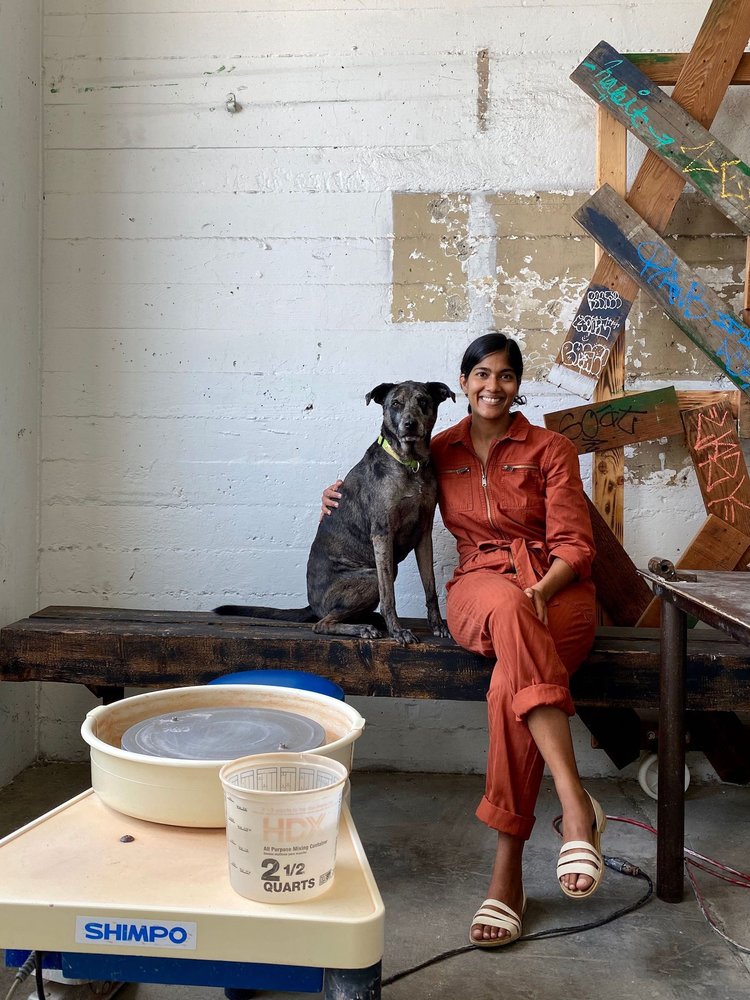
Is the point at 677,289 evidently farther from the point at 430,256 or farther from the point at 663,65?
the point at 430,256

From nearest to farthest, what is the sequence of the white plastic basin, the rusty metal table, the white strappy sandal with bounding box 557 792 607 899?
1. the white plastic basin
2. the white strappy sandal with bounding box 557 792 607 899
3. the rusty metal table

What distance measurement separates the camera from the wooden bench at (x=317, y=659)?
2648 mm

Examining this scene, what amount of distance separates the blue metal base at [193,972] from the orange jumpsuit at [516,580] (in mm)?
1214

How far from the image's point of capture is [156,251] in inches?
137

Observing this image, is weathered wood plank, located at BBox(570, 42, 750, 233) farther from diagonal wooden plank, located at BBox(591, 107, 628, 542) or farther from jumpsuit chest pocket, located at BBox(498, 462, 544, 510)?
jumpsuit chest pocket, located at BBox(498, 462, 544, 510)

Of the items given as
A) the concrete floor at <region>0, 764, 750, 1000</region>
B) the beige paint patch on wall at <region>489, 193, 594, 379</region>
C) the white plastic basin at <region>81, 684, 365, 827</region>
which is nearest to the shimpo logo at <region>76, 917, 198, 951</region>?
the white plastic basin at <region>81, 684, 365, 827</region>

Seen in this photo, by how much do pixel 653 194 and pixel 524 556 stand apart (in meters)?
1.59

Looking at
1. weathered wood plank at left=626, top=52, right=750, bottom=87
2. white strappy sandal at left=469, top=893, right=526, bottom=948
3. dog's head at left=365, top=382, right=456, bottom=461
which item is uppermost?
weathered wood plank at left=626, top=52, right=750, bottom=87

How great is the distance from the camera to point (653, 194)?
3.22 m

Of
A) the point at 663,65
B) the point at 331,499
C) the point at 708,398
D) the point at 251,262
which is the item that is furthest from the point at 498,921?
the point at 663,65

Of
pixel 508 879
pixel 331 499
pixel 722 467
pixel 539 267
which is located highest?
pixel 539 267

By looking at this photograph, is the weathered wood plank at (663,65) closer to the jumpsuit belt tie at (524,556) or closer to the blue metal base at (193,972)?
the jumpsuit belt tie at (524,556)

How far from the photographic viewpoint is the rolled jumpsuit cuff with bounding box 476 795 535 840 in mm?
2184

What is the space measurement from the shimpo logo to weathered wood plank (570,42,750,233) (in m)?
3.08
